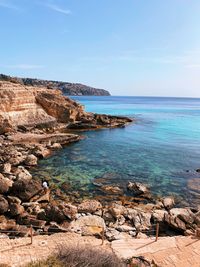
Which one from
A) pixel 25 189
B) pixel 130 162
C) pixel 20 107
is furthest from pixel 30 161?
pixel 20 107

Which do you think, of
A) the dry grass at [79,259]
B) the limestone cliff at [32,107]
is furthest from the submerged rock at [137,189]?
the limestone cliff at [32,107]

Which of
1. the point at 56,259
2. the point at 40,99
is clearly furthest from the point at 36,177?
the point at 40,99

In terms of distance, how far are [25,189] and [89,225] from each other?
6.63 metres

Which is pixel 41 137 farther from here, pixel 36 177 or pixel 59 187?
pixel 59 187

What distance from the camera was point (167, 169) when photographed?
29.9 m

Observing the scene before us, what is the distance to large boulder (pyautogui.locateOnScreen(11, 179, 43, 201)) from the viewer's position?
20.0m

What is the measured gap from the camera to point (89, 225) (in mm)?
16188

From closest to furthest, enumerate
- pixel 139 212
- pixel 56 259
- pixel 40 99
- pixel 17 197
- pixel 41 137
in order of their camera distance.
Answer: pixel 56 259, pixel 139 212, pixel 17 197, pixel 41 137, pixel 40 99

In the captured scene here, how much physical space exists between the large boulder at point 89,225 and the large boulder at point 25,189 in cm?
512

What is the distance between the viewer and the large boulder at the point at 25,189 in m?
20.0

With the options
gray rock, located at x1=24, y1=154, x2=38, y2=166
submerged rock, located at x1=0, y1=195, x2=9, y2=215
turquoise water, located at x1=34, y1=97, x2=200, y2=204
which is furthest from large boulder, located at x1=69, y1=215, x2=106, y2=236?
gray rock, located at x1=24, y1=154, x2=38, y2=166

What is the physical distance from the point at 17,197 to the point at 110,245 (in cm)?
949

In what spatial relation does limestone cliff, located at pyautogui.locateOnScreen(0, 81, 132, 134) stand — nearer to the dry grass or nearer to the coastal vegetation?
the coastal vegetation

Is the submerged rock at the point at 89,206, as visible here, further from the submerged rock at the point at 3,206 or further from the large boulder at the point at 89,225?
the submerged rock at the point at 3,206
